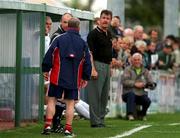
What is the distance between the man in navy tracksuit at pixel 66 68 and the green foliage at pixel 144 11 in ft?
197

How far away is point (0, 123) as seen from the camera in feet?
59.0

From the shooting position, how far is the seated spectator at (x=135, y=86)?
21.2m

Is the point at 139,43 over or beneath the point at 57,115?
over

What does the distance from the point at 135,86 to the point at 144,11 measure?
5709cm

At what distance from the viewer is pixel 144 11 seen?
7800 centimetres

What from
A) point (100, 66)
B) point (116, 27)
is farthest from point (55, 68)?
point (116, 27)

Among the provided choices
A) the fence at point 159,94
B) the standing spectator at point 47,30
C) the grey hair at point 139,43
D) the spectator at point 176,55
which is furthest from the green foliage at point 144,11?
the standing spectator at point 47,30

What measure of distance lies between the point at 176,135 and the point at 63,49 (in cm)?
248

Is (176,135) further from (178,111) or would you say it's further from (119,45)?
(178,111)

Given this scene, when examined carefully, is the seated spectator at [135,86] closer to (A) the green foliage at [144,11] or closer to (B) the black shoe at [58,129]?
(B) the black shoe at [58,129]

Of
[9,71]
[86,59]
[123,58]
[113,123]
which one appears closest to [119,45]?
[123,58]

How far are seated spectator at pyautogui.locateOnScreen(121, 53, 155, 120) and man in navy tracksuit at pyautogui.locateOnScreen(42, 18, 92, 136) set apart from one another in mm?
5259

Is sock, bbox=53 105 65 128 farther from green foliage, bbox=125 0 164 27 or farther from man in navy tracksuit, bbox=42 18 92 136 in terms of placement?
green foliage, bbox=125 0 164 27

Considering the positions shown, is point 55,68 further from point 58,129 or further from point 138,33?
point 138,33
